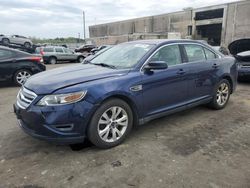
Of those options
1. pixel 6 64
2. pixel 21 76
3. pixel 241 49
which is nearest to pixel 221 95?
pixel 241 49

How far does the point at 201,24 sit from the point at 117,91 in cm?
4529

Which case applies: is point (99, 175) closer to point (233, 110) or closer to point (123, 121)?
point (123, 121)

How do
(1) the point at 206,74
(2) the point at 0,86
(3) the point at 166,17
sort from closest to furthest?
(1) the point at 206,74 < (2) the point at 0,86 < (3) the point at 166,17

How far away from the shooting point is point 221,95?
5598mm

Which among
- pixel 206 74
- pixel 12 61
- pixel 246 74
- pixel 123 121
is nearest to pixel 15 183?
pixel 123 121

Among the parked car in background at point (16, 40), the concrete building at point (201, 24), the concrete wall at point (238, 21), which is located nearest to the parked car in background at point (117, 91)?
the parked car in background at point (16, 40)

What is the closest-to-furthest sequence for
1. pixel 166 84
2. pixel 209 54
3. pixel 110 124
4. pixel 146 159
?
1. pixel 146 159
2. pixel 110 124
3. pixel 166 84
4. pixel 209 54

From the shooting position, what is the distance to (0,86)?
899 centimetres

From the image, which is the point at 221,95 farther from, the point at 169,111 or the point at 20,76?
the point at 20,76

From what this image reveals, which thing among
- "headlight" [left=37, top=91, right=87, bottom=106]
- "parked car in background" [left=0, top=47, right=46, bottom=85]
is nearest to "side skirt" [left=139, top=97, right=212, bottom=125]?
"headlight" [left=37, top=91, right=87, bottom=106]

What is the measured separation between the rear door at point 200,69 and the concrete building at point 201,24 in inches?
1450

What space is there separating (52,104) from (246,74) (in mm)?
6898

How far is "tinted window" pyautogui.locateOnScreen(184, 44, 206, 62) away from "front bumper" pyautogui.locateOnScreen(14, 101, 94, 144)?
2.33 meters

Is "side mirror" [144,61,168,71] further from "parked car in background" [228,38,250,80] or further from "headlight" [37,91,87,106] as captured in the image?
"parked car in background" [228,38,250,80]
